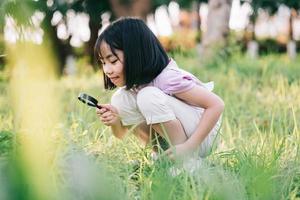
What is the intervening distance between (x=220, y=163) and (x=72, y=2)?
9.97 m

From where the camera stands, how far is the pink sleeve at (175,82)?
2.31 meters

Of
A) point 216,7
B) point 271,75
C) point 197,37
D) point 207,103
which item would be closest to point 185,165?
point 207,103

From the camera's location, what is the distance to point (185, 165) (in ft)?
6.78

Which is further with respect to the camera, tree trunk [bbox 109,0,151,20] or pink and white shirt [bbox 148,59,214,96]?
tree trunk [bbox 109,0,151,20]

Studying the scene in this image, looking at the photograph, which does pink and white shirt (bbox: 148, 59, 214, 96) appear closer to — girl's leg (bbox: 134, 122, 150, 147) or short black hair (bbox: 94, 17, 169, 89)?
short black hair (bbox: 94, 17, 169, 89)

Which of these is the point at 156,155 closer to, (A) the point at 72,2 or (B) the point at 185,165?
(B) the point at 185,165

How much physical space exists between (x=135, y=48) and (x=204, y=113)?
339 mm

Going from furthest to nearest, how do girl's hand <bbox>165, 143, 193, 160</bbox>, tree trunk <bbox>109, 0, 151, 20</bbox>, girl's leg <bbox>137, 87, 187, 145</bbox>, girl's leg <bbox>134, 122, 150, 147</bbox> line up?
tree trunk <bbox>109, 0, 151, 20</bbox> < girl's leg <bbox>134, 122, 150, 147</bbox> < girl's leg <bbox>137, 87, 187, 145</bbox> < girl's hand <bbox>165, 143, 193, 160</bbox>

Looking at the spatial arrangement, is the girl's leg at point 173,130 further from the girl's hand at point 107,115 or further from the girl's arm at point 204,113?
the girl's hand at point 107,115

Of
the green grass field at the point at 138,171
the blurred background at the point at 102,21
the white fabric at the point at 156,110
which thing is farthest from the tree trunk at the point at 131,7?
the white fabric at the point at 156,110

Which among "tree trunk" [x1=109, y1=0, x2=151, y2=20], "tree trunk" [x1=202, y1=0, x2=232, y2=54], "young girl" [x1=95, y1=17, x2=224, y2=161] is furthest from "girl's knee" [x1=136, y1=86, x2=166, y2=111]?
"tree trunk" [x1=109, y1=0, x2=151, y2=20]

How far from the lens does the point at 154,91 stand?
2.29 meters

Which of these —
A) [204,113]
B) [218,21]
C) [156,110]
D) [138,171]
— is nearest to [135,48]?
[156,110]

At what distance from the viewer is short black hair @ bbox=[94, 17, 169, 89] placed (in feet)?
7.58
